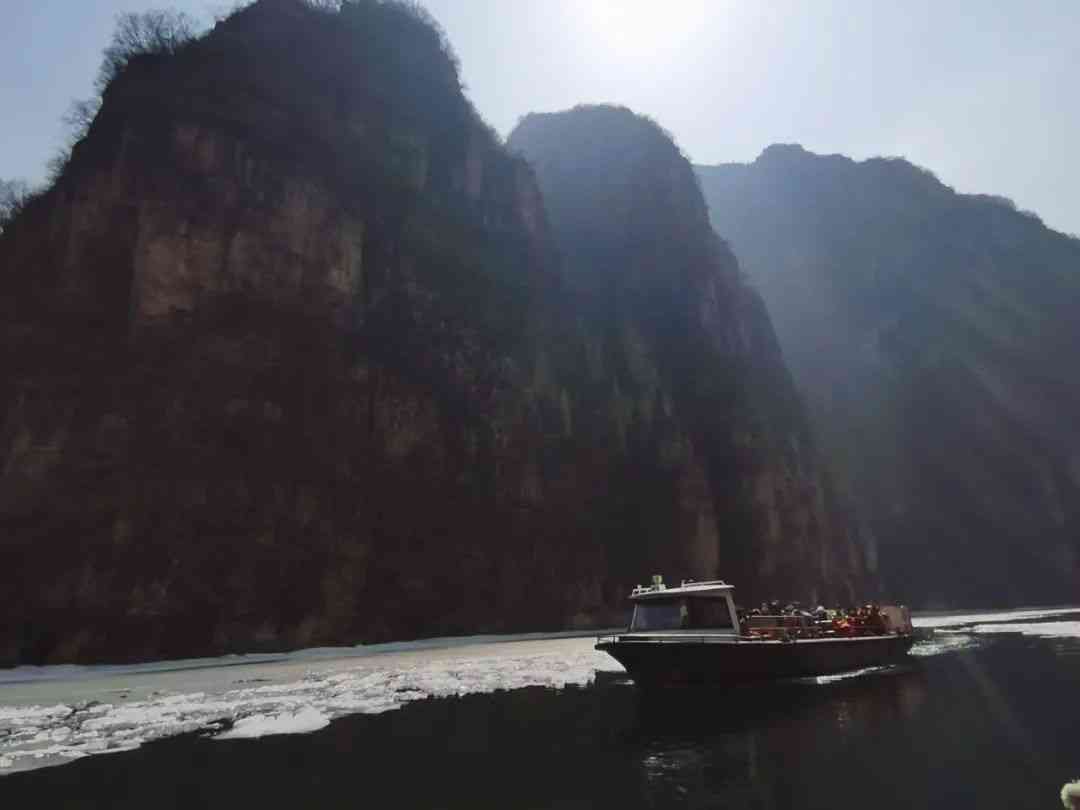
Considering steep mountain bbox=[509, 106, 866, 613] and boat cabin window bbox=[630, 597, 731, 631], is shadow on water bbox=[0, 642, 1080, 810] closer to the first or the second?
boat cabin window bbox=[630, 597, 731, 631]

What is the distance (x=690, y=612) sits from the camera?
25469 mm

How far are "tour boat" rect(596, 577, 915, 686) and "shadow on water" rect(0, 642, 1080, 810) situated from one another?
194cm

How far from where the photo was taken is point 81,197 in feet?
147

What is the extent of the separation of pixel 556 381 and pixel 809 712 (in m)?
50.7

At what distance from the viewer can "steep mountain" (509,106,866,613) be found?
2928 inches

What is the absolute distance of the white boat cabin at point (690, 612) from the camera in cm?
2528

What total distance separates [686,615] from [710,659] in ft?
7.11

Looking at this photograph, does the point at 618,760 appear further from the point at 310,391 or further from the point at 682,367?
the point at 682,367

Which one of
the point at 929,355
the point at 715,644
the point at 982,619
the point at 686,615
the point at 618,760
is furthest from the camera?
the point at 929,355

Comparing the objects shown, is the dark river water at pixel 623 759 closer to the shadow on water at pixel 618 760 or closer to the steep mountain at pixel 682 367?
the shadow on water at pixel 618 760

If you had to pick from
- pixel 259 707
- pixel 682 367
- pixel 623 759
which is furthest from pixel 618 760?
pixel 682 367

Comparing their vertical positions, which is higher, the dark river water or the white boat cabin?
the white boat cabin

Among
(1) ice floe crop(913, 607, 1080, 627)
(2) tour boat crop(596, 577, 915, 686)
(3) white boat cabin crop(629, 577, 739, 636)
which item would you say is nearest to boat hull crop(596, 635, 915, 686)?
(2) tour boat crop(596, 577, 915, 686)

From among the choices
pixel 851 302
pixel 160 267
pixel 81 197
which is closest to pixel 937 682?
pixel 160 267
